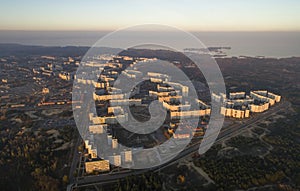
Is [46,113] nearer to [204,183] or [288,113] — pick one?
[204,183]

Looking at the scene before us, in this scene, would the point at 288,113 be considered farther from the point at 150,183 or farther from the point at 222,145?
the point at 150,183

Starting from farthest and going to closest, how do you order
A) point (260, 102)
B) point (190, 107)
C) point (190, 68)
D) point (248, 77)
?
point (190, 68)
point (248, 77)
point (260, 102)
point (190, 107)

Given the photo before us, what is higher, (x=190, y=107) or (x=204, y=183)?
(x=190, y=107)

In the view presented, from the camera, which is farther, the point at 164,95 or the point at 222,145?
the point at 164,95

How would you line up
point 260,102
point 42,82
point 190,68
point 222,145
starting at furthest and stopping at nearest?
point 190,68 → point 42,82 → point 260,102 → point 222,145

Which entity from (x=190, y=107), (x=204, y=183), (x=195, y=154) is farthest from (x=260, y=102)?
(x=204, y=183)

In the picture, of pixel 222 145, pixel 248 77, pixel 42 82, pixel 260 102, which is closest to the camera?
pixel 222 145

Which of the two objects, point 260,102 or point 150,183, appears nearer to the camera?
point 150,183

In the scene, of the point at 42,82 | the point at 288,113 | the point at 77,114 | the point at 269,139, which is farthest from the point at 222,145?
the point at 42,82

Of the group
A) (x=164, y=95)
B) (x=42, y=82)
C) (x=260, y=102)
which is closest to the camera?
(x=260, y=102)
